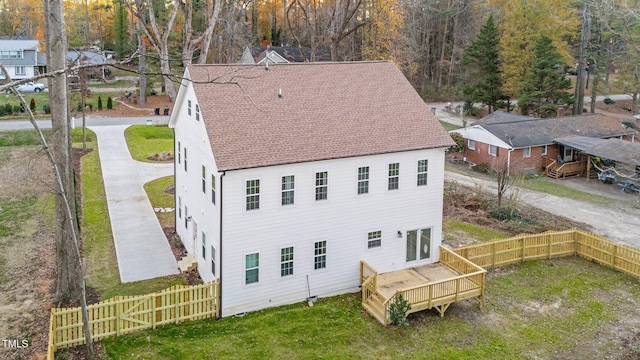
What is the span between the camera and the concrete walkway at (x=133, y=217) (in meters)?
21.0

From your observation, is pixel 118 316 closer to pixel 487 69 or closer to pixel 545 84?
pixel 545 84

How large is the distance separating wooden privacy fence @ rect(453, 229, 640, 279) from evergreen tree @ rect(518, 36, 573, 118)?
30684mm

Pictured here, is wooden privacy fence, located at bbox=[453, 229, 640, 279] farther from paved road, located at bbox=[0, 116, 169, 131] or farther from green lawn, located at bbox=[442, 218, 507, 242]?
paved road, located at bbox=[0, 116, 169, 131]

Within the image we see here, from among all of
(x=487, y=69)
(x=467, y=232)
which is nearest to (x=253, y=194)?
(x=467, y=232)

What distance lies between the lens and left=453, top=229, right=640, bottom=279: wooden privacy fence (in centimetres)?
2156

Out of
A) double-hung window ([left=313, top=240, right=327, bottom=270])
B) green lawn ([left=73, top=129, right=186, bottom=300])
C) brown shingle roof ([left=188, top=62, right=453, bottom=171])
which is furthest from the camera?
green lawn ([left=73, top=129, right=186, bottom=300])

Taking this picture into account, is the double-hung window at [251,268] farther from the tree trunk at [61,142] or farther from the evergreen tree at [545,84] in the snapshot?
the evergreen tree at [545,84]

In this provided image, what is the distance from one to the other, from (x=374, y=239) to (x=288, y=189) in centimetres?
392

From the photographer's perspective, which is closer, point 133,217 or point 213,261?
point 213,261

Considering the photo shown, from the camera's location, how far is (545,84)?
5066 cm

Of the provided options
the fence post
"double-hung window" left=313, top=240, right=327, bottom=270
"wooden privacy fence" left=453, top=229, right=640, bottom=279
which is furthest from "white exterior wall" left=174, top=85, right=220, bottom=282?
"wooden privacy fence" left=453, top=229, right=640, bottom=279

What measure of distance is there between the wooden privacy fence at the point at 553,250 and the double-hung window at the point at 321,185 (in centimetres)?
616

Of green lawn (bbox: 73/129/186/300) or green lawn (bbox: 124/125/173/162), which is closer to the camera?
green lawn (bbox: 73/129/186/300)

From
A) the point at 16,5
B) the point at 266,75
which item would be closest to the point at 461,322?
the point at 266,75
